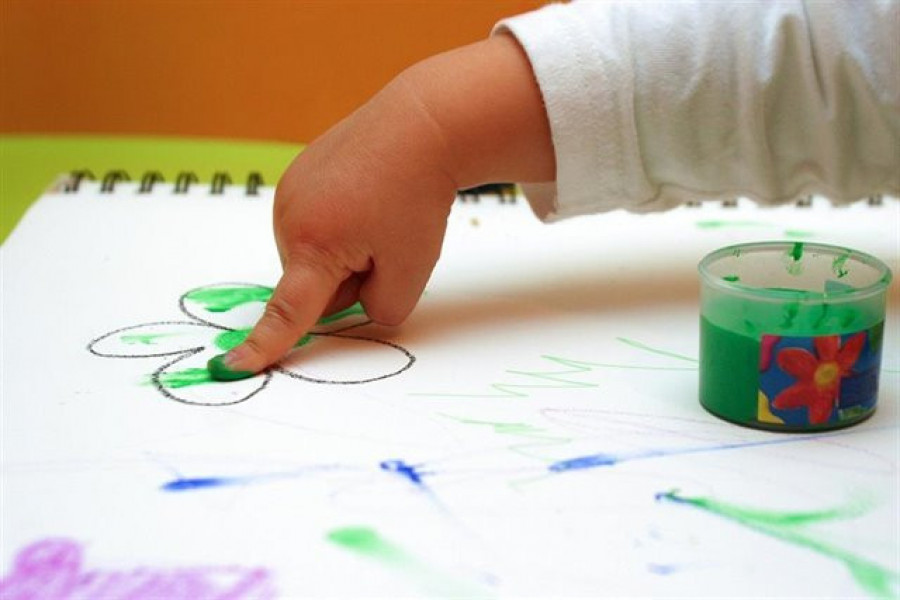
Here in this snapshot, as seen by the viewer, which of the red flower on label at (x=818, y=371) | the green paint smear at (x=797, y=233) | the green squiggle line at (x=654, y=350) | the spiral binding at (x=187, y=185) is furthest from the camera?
the spiral binding at (x=187, y=185)

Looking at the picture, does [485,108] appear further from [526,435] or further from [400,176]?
[526,435]

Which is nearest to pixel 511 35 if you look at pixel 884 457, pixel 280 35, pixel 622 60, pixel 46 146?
pixel 622 60

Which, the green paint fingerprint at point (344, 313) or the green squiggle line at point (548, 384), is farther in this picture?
the green paint fingerprint at point (344, 313)

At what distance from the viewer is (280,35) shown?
1.13 meters

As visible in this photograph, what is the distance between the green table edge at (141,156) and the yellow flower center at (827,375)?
67cm

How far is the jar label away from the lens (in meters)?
0.49

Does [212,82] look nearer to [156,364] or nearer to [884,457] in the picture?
[156,364]

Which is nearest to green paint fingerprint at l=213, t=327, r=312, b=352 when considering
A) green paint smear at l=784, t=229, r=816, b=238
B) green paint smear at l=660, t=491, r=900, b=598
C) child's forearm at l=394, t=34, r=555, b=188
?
child's forearm at l=394, t=34, r=555, b=188

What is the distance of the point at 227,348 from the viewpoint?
2.00 feet

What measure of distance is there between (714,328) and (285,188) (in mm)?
251

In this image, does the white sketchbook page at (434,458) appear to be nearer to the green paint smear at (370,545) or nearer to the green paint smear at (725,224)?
the green paint smear at (370,545)

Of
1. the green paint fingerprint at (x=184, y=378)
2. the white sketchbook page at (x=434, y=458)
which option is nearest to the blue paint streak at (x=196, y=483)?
the white sketchbook page at (x=434, y=458)

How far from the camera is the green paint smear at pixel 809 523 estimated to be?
39cm

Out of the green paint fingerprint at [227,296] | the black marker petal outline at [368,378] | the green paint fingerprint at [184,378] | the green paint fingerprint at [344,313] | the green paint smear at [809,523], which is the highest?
the green paint fingerprint at [227,296]
